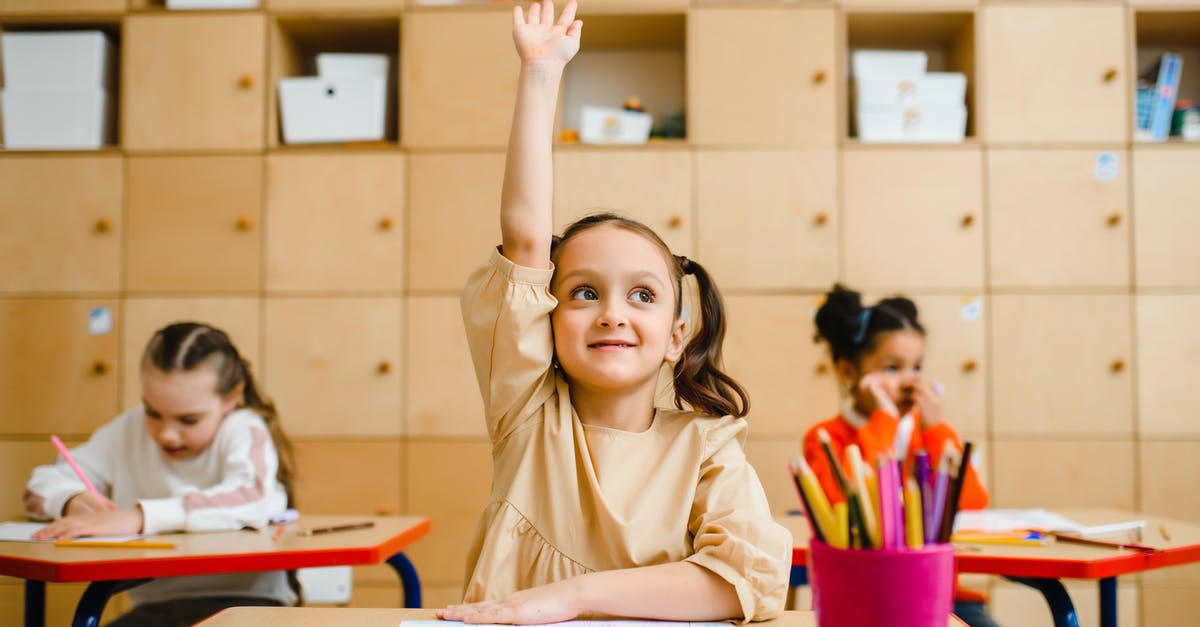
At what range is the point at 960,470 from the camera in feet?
1.98

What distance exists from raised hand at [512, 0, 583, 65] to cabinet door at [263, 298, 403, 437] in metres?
2.02

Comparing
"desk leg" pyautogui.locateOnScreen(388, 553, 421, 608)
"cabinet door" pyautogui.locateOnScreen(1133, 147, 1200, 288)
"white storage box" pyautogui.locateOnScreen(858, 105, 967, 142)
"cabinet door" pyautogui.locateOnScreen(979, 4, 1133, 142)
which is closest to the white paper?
"desk leg" pyautogui.locateOnScreen(388, 553, 421, 608)

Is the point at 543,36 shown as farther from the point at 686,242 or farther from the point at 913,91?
the point at 913,91

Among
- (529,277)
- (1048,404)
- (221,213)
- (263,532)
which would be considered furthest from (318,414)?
(1048,404)

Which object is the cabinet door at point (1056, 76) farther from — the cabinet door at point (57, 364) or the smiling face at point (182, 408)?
the cabinet door at point (57, 364)

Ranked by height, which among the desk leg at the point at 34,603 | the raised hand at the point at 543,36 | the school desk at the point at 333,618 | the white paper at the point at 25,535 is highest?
the raised hand at the point at 543,36

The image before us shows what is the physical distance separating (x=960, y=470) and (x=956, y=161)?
2.50 metres

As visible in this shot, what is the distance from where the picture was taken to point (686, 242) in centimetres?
289

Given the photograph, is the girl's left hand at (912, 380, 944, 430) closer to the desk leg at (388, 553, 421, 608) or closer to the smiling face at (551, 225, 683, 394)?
the desk leg at (388, 553, 421, 608)

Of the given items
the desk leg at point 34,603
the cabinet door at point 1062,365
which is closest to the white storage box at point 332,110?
the desk leg at point 34,603

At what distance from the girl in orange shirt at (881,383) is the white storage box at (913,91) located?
2.50 ft

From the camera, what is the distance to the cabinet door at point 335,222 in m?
2.93

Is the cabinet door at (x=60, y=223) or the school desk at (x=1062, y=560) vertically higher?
the cabinet door at (x=60, y=223)

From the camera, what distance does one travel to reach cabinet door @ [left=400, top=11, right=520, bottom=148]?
2924mm
